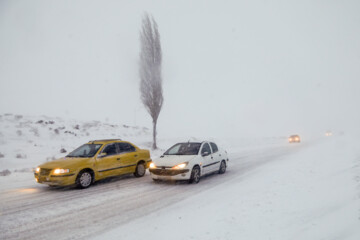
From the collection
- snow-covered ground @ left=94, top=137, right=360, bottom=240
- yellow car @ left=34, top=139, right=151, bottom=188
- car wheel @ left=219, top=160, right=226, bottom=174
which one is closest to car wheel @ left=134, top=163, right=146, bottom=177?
yellow car @ left=34, top=139, right=151, bottom=188

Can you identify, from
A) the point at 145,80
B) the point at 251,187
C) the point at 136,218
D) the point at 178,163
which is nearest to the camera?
the point at 136,218

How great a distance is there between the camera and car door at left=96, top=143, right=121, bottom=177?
9.09 meters

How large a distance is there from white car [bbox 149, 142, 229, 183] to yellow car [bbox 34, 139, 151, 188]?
1.36 m

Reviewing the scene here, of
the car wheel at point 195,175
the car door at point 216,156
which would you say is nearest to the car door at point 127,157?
the car wheel at point 195,175

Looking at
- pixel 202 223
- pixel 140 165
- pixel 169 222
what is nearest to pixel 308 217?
pixel 202 223

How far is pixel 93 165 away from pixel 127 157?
1591 millimetres

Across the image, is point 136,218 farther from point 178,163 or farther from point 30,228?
point 178,163

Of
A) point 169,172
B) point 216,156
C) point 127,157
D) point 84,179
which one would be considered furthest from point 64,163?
point 216,156

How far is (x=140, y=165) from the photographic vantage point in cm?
1075

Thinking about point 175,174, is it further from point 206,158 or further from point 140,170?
point 140,170

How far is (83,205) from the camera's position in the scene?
6516 millimetres

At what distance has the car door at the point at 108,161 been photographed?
9094mm

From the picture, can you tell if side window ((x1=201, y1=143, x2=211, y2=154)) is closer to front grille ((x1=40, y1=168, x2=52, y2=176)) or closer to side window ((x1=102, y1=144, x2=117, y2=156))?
side window ((x1=102, y1=144, x2=117, y2=156))

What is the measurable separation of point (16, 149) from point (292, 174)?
18397 mm
